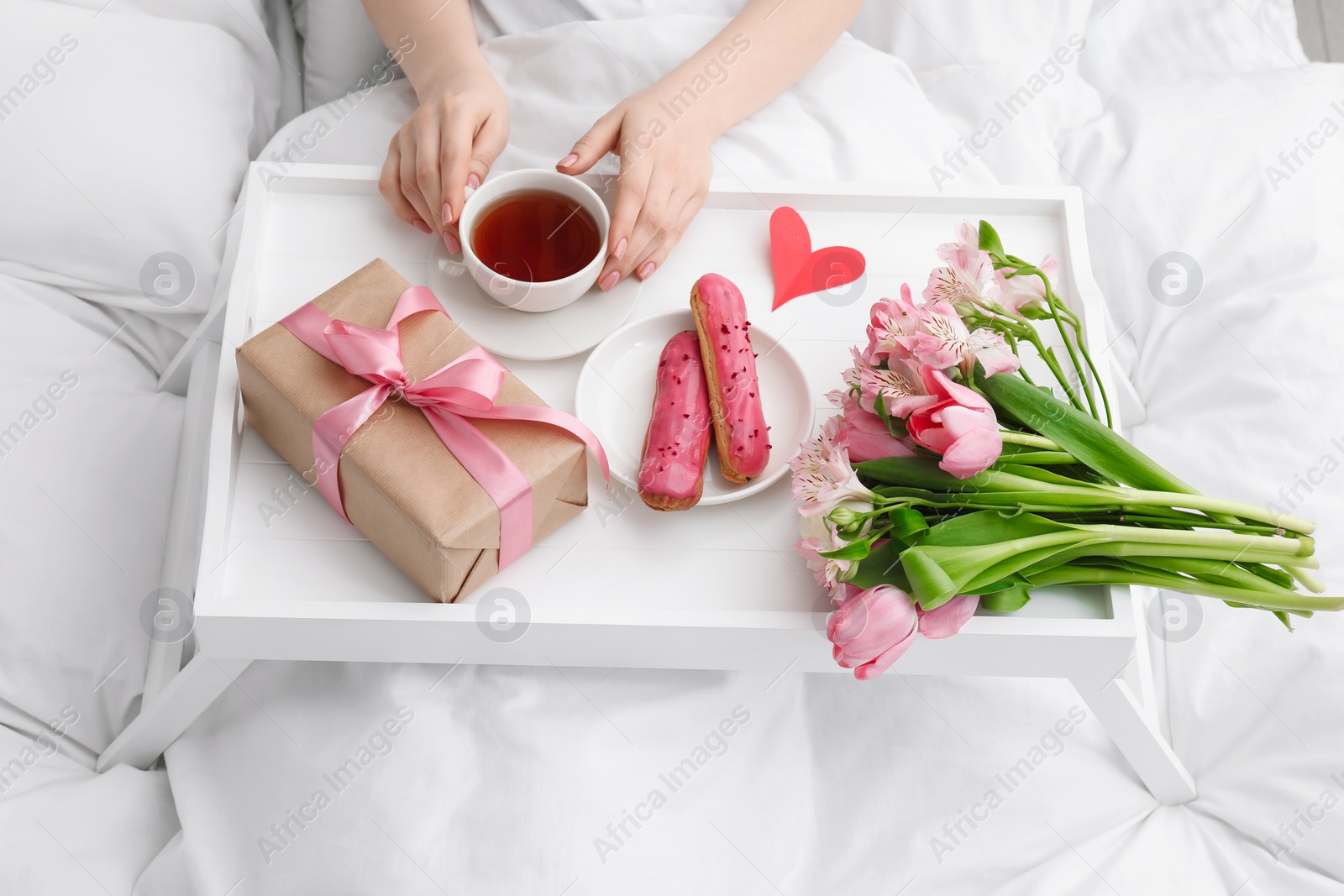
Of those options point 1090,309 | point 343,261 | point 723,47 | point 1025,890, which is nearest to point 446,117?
point 343,261

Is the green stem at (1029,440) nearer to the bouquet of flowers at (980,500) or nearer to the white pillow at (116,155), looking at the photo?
the bouquet of flowers at (980,500)

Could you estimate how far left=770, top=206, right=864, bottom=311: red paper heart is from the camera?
964 millimetres

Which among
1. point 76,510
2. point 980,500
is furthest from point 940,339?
point 76,510

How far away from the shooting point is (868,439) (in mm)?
750

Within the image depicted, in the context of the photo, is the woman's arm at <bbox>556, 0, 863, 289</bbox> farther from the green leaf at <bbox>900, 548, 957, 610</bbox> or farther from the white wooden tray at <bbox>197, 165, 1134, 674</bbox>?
the green leaf at <bbox>900, 548, 957, 610</bbox>

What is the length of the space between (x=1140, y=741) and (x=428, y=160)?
35.5 inches

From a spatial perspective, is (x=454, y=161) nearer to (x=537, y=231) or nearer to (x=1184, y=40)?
(x=537, y=231)

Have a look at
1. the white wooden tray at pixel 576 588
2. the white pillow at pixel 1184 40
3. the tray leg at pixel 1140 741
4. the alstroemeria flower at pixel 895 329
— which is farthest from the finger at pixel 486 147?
the white pillow at pixel 1184 40

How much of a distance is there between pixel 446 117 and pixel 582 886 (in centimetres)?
74

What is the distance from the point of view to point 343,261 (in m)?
0.96

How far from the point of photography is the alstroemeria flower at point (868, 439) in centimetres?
75

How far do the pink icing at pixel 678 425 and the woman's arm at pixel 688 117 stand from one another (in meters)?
0.11

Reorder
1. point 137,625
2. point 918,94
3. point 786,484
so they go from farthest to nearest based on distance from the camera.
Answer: point 918,94
point 137,625
point 786,484

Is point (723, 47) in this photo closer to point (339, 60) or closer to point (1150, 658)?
point (339, 60)
